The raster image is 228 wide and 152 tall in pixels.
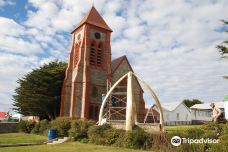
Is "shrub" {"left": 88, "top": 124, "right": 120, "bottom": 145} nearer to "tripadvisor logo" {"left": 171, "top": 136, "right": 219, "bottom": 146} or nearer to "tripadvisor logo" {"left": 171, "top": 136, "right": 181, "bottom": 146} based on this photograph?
"tripadvisor logo" {"left": 171, "top": 136, "right": 181, "bottom": 146}

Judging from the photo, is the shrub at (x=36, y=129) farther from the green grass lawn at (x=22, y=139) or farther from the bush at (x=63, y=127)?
the bush at (x=63, y=127)

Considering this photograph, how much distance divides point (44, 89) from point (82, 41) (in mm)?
9420

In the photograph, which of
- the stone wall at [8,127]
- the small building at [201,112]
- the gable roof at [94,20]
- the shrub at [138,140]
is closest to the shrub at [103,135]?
the shrub at [138,140]

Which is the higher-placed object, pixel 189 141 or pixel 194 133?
pixel 194 133

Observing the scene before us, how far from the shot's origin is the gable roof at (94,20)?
134ft

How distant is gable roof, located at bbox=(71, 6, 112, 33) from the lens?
4096 centimetres

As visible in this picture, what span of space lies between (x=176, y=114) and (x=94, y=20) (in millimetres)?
40937

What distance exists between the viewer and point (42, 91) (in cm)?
3831

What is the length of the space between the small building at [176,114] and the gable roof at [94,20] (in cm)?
3521

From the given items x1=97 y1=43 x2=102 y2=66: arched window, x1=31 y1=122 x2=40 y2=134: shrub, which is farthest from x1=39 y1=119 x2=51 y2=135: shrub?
x1=97 y1=43 x2=102 y2=66: arched window

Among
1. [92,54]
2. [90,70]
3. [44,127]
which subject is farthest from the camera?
[92,54]

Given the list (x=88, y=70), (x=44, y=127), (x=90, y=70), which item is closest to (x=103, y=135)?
(x=44, y=127)

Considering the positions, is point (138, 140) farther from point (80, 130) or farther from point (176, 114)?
point (176, 114)

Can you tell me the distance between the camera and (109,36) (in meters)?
42.2
